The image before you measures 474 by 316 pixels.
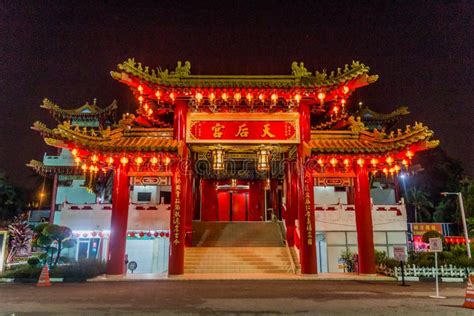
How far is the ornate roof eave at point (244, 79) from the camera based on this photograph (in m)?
14.3

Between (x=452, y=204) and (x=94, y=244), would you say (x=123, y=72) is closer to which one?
(x=94, y=244)

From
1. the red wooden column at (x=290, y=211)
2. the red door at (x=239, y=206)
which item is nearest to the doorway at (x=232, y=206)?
the red door at (x=239, y=206)

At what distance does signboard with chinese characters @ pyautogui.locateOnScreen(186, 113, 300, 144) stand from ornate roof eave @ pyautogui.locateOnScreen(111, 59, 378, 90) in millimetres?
1470

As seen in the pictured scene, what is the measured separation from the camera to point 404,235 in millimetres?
20953

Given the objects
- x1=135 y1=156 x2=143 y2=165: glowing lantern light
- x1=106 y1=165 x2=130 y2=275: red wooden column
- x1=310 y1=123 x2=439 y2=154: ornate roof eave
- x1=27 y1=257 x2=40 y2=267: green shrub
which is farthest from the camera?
x1=27 y1=257 x2=40 y2=267: green shrub

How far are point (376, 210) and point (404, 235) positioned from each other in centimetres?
234

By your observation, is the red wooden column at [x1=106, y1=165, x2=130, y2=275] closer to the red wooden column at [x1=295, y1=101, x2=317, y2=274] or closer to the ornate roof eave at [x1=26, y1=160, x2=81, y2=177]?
the red wooden column at [x1=295, y1=101, x2=317, y2=274]

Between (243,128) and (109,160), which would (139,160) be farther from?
(243,128)

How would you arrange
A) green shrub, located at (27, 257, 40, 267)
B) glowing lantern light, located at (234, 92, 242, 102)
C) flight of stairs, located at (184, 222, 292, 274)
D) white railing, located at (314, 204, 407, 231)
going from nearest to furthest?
glowing lantern light, located at (234, 92, 242, 102)
green shrub, located at (27, 257, 40, 267)
flight of stairs, located at (184, 222, 292, 274)
white railing, located at (314, 204, 407, 231)

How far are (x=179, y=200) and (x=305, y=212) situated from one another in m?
5.50

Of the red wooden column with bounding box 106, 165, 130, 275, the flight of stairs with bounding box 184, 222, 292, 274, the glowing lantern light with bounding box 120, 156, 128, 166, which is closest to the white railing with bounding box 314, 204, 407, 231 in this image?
the flight of stairs with bounding box 184, 222, 292, 274

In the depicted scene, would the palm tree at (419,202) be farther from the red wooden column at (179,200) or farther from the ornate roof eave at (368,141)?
the red wooden column at (179,200)

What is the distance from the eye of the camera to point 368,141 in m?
15.3

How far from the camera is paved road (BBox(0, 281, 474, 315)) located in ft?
25.5
